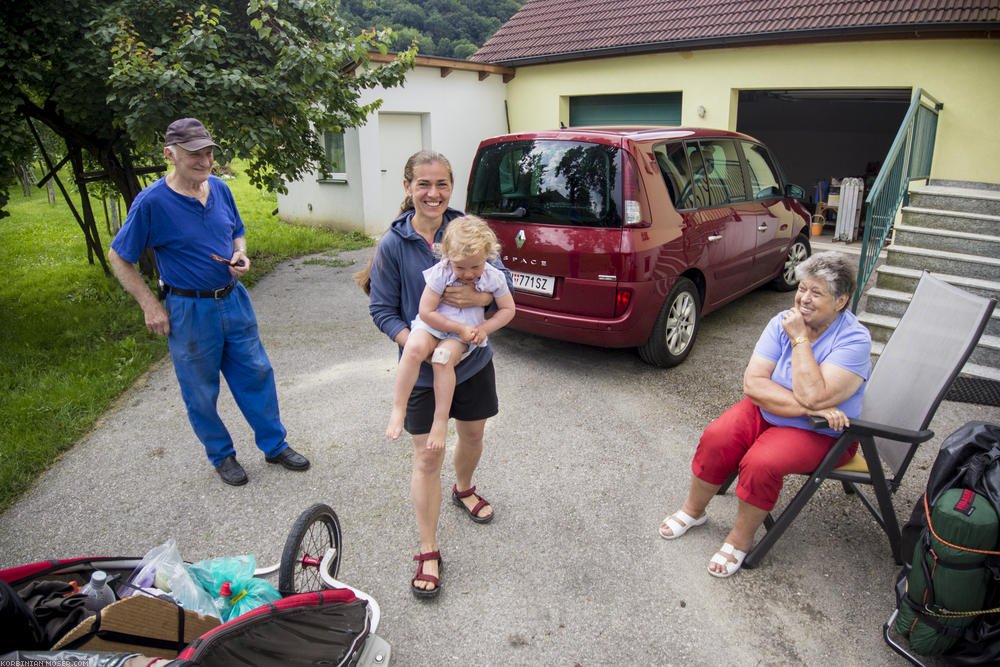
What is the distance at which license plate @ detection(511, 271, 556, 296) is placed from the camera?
4.87 meters

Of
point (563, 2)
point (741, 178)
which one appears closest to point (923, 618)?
point (741, 178)

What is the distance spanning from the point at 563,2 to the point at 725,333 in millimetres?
10327

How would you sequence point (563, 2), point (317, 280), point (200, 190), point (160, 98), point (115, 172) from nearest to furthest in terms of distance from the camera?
point (200, 190)
point (160, 98)
point (115, 172)
point (317, 280)
point (563, 2)

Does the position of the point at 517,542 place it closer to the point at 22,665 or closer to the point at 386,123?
the point at 22,665

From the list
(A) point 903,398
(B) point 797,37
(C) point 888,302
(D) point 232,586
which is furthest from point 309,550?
(B) point 797,37

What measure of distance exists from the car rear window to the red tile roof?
615cm

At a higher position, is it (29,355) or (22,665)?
(22,665)

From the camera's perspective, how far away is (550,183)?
16.0ft

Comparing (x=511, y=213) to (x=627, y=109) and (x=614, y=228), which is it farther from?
(x=627, y=109)

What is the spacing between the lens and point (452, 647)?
2514 millimetres

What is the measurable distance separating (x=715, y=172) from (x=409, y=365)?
4025mm

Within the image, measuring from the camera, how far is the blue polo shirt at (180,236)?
322 cm

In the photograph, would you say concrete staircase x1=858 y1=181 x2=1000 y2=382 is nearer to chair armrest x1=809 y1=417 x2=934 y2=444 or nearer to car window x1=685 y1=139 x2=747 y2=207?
car window x1=685 y1=139 x2=747 y2=207

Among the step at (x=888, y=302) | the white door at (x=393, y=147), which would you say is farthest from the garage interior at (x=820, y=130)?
the step at (x=888, y=302)
